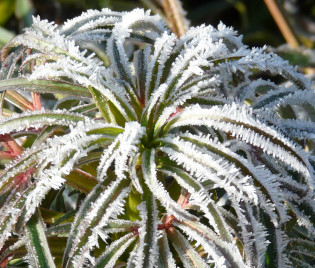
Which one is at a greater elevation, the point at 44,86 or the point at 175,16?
the point at 175,16

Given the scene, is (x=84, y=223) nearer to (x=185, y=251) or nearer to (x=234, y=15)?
(x=185, y=251)

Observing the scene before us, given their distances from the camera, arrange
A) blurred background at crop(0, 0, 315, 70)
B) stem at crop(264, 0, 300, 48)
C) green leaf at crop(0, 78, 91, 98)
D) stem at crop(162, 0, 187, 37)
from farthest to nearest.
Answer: blurred background at crop(0, 0, 315, 70) < stem at crop(264, 0, 300, 48) < stem at crop(162, 0, 187, 37) < green leaf at crop(0, 78, 91, 98)

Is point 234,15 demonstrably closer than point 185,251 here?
No

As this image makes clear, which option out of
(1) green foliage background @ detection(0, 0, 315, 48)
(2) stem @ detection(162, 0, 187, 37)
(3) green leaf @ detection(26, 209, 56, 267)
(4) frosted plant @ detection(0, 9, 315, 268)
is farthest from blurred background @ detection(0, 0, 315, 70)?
(3) green leaf @ detection(26, 209, 56, 267)

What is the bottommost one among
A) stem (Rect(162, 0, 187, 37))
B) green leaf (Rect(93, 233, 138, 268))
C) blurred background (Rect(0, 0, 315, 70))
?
green leaf (Rect(93, 233, 138, 268))

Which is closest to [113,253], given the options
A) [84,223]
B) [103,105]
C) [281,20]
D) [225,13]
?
[84,223]

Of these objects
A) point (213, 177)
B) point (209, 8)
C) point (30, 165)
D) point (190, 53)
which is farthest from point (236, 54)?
point (209, 8)

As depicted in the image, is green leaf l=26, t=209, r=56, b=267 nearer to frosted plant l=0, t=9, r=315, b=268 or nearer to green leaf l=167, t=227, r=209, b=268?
frosted plant l=0, t=9, r=315, b=268
